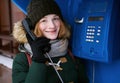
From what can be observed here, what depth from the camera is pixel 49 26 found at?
123 centimetres

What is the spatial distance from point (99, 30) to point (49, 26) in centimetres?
25

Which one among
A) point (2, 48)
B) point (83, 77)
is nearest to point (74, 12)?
point (83, 77)

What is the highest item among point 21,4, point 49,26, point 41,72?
point 21,4

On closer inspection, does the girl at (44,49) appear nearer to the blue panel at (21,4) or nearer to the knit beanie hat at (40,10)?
the knit beanie hat at (40,10)

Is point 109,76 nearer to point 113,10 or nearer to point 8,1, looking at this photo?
point 113,10

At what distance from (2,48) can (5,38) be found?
0.88ft

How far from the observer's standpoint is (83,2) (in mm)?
1262

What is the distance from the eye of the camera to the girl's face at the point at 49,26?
1232 mm

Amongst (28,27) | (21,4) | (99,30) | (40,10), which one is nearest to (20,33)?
(28,27)

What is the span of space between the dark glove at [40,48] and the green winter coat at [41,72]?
0.04m

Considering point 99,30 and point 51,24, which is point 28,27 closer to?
point 51,24

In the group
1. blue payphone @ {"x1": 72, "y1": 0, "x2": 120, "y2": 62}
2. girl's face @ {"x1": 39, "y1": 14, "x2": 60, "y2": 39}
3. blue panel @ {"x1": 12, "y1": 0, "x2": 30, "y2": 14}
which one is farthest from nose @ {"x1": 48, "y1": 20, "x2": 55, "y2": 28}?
blue panel @ {"x1": 12, "y1": 0, "x2": 30, "y2": 14}

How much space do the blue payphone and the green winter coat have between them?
0.10 m

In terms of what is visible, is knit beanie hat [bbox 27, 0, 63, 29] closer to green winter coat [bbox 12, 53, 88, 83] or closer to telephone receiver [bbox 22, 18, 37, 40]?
telephone receiver [bbox 22, 18, 37, 40]
